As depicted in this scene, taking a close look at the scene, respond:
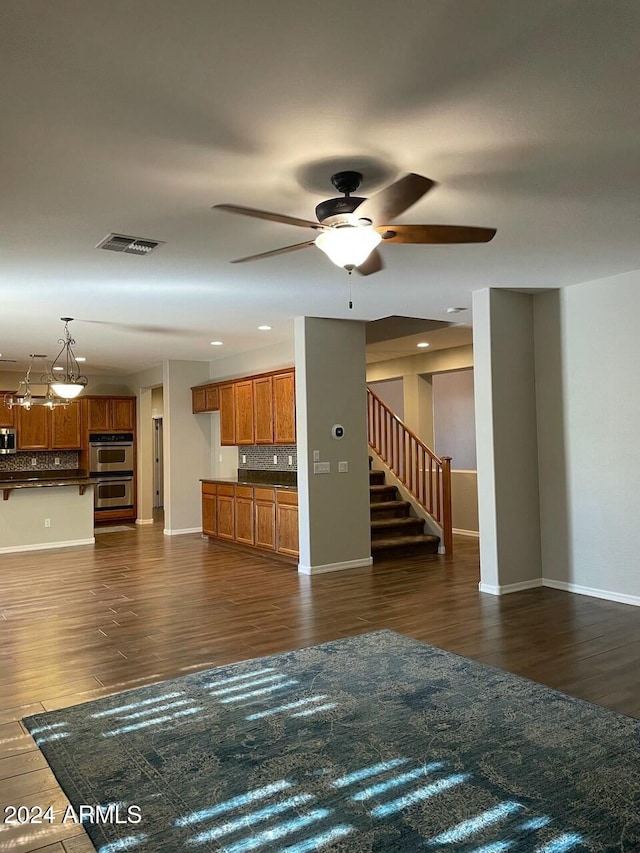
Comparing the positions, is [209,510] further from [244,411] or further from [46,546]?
[46,546]

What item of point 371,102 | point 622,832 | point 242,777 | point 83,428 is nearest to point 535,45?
point 371,102

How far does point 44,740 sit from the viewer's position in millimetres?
3049

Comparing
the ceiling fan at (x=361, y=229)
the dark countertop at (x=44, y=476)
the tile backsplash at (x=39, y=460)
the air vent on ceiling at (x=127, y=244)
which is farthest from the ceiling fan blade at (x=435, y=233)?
the tile backsplash at (x=39, y=460)

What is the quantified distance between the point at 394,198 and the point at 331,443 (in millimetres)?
4521

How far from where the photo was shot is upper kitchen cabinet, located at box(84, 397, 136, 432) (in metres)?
11.7

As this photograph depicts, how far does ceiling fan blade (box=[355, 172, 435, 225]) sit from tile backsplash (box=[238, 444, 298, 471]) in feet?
17.8

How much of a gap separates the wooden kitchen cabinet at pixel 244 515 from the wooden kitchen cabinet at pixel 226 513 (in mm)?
143

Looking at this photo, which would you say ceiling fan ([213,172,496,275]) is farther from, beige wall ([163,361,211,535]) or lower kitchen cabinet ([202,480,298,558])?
beige wall ([163,361,211,535])

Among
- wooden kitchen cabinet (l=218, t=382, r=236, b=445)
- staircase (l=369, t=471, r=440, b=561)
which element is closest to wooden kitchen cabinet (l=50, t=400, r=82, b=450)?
wooden kitchen cabinet (l=218, t=382, r=236, b=445)

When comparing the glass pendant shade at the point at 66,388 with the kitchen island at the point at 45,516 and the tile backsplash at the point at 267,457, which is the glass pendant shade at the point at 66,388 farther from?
the tile backsplash at the point at 267,457

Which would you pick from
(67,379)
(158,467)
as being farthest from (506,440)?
(158,467)

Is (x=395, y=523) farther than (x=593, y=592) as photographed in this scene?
Yes

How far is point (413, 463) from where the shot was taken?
30.8 feet

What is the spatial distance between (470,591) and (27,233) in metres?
4.49
